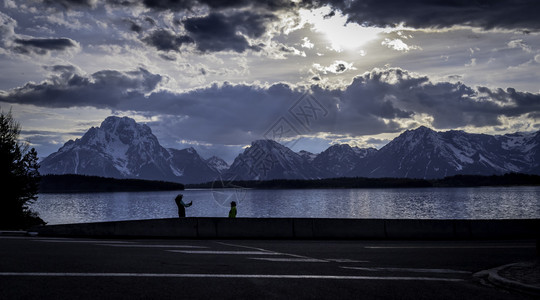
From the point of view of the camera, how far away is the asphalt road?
25.9 ft

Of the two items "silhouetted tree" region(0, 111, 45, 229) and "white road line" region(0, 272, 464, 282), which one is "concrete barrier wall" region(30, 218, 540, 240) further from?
"silhouetted tree" region(0, 111, 45, 229)

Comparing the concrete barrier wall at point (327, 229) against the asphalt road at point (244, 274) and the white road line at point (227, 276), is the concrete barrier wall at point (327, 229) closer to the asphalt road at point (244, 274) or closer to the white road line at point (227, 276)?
the asphalt road at point (244, 274)

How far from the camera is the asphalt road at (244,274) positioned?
7891mm

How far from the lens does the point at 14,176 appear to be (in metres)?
39.2

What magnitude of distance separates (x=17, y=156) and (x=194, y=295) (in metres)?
37.4

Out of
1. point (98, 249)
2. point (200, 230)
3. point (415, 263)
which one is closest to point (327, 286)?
point (415, 263)

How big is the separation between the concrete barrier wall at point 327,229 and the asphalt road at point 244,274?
5977mm

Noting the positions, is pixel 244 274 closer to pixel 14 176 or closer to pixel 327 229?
pixel 327 229

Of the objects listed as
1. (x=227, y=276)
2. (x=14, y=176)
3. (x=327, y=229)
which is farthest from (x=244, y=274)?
(x=14, y=176)

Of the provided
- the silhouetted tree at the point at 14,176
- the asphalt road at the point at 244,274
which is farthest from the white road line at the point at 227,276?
the silhouetted tree at the point at 14,176

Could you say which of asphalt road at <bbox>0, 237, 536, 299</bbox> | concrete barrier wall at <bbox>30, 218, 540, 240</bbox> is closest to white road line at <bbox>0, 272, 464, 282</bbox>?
asphalt road at <bbox>0, 237, 536, 299</bbox>

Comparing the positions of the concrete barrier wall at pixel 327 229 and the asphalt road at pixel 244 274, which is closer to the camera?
the asphalt road at pixel 244 274

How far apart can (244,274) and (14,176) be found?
117ft

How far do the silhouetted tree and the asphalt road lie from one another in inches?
1113
